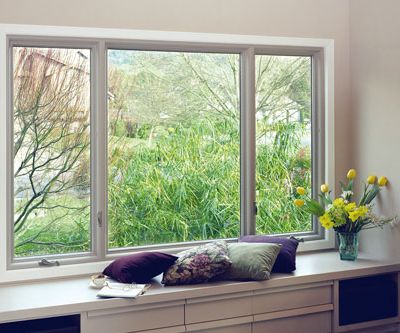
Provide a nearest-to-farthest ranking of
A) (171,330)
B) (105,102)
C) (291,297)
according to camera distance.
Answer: (171,330) → (291,297) → (105,102)

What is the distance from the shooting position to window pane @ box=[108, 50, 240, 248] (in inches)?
146

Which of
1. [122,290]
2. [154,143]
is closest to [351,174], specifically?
[154,143]

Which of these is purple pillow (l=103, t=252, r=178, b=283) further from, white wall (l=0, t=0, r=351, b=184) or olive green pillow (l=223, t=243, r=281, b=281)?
white wall (l=0, t=0, r=351, b=184)

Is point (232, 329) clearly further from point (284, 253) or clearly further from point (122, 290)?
point (122, 290)

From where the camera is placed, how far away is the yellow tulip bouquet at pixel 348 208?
381 centimetres

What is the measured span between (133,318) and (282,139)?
169 centimetres

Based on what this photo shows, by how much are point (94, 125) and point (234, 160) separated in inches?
38.5

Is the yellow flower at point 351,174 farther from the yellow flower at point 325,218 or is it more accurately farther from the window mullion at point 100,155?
the window mullion at point 100,155

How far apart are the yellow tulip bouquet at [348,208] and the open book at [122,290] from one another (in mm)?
1286

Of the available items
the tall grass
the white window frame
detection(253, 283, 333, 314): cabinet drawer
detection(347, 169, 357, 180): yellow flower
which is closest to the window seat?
detection(253, 283, 333, 314): cabinet drawer

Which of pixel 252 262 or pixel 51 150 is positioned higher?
pixel 51 150

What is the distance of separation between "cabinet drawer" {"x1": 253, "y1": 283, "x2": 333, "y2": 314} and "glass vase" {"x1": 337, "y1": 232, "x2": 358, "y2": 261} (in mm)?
359

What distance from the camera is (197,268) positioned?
327 centimetres

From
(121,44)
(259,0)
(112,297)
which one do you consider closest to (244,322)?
(112,297)
